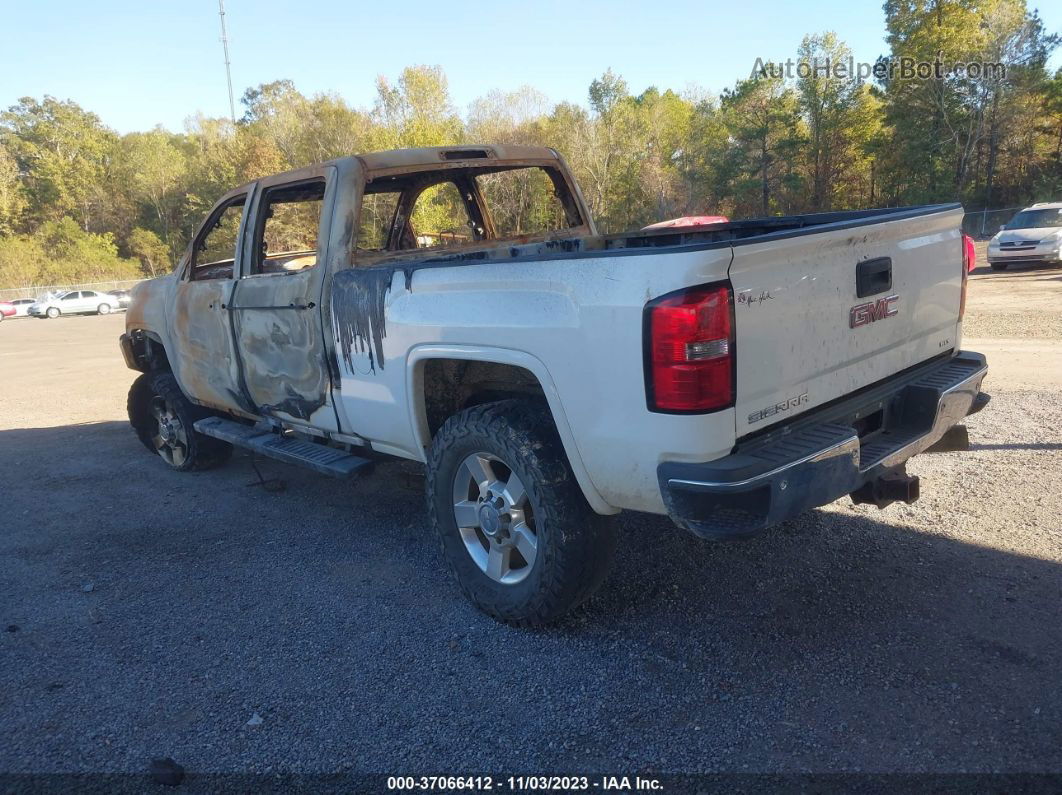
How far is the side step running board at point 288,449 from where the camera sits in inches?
164

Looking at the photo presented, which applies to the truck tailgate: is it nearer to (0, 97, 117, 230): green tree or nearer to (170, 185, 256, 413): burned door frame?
(170, 185, 256, 413): burned door frame

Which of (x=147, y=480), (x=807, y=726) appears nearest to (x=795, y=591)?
(x=807, y=726)

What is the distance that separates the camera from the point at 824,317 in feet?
9.69

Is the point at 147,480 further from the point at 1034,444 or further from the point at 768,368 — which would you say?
the point at 1034,444

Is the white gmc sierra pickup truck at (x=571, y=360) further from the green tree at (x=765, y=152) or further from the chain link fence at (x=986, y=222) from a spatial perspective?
the green tree at (x=765, y=152)

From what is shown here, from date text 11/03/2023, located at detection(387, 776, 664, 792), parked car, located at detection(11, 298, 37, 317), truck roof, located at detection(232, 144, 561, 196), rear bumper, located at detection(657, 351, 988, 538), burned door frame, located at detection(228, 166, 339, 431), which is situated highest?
truck roof, located at detection(232, 144, 561, 196)

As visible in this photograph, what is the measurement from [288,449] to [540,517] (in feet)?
6.91

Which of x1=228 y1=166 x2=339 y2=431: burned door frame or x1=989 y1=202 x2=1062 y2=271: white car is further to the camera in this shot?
x1=989 y1=202 x2=1062 y2=271: white car

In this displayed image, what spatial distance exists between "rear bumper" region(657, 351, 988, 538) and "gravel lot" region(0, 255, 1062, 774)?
67 centimetres

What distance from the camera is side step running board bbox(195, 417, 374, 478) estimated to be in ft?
13.7

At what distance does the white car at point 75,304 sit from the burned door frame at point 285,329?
38.0m

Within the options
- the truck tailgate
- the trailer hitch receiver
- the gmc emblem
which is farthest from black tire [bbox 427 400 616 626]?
the gmc emblem

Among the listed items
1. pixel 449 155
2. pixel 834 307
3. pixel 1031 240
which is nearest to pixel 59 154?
pixel 1031 240

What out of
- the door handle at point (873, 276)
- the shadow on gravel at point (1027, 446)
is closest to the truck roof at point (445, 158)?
the door handle at point (873, 276)
